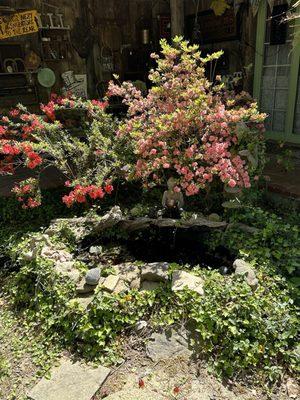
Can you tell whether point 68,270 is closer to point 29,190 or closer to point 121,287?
point 121,287

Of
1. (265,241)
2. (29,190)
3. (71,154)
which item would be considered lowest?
(265,241)

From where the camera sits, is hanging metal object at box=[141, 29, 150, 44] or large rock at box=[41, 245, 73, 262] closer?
large rock at box=[41, 245, 73, 262]

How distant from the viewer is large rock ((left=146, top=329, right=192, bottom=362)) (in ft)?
9.48

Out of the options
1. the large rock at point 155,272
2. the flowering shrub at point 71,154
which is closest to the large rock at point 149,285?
the large rock at point 155,272

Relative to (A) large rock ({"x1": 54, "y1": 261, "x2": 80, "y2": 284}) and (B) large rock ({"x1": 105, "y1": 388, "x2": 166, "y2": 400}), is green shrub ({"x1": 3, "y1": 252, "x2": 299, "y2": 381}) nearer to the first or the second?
(A) large rock ({"x1": 54, "y1": 261, "x2": 80, "y2": 284})

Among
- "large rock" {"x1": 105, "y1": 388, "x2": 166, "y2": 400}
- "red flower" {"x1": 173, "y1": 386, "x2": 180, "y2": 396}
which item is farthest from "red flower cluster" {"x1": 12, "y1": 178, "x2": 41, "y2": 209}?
"red flower" {"x1": 173, "y1": 386, "x2": 180, "y2": 396}

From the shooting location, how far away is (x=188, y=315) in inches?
119

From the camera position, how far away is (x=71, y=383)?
2711mm

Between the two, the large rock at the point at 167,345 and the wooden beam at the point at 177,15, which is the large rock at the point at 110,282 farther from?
the wooden beam at the point at 177,15

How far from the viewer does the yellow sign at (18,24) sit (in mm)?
6980

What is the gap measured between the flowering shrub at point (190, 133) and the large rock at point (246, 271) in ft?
2.82

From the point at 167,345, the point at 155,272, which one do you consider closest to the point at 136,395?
the point at 167,345

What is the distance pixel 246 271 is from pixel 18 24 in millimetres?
6879

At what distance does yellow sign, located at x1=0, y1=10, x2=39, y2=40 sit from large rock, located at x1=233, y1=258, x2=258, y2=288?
6.51 meters
